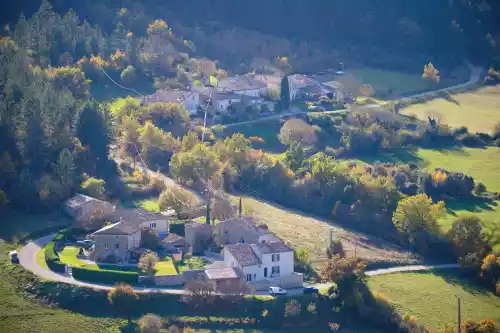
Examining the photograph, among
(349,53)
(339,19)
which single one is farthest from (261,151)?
(339,19)

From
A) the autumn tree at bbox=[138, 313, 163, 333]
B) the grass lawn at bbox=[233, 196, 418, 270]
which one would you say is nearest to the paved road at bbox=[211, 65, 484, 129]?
the grass lawn at bbox=[233, 196, 418, 270]

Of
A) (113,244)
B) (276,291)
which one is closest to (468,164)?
(276,291)

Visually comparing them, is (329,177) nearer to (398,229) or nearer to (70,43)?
(398,229)

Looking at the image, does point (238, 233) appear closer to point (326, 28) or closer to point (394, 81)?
point (394, 81)

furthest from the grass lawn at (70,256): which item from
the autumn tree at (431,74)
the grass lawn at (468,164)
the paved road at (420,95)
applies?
the autumn tree at (431,74)

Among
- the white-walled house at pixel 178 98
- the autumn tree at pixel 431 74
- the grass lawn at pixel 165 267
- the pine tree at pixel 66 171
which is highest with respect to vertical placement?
the autumn tree at pixel 431 74

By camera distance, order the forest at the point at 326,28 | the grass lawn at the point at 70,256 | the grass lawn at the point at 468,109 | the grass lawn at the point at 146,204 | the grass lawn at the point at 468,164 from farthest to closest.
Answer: the forest at the point at 326,28, the grass lawn at the point at 468,109, the grass lawn at the point at 468,164, the grass lawn at the point at 146,204, the grass lawn at the point at 70,256

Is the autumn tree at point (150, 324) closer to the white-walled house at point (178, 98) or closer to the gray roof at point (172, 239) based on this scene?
the gray roof at point (172, 239)
